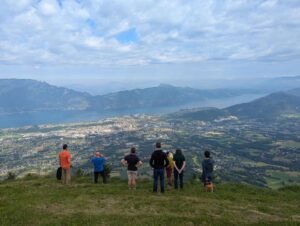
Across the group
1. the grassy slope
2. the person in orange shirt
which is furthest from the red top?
the grassy slope

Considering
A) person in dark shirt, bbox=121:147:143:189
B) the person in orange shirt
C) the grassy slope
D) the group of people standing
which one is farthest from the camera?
the person in orange shirt

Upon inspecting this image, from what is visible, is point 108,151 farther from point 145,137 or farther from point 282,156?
point 282,156

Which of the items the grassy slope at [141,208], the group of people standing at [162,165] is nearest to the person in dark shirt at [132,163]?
the group of people standing at [162,165]

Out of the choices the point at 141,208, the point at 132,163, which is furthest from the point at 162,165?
the point at 141,208

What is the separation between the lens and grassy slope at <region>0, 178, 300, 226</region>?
14.5m

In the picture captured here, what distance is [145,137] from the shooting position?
190 metres

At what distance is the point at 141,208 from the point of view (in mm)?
16656

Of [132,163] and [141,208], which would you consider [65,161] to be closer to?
[132,163]

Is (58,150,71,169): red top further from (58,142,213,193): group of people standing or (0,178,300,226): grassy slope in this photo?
(0,178,300,226): grassy slope

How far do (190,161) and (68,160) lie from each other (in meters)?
104

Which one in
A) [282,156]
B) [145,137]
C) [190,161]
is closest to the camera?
[190,161]

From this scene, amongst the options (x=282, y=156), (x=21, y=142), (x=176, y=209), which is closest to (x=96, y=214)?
(x=176, y=209)

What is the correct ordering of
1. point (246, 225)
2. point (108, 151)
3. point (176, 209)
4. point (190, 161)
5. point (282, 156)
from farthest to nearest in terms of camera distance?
point (108, 151) < point (282, 156) < point (190, 161) < point (176, 209) < point (246, 225)

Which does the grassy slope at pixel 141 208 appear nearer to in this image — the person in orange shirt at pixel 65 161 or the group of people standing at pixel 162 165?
the group of people standing at pixel 162 165
